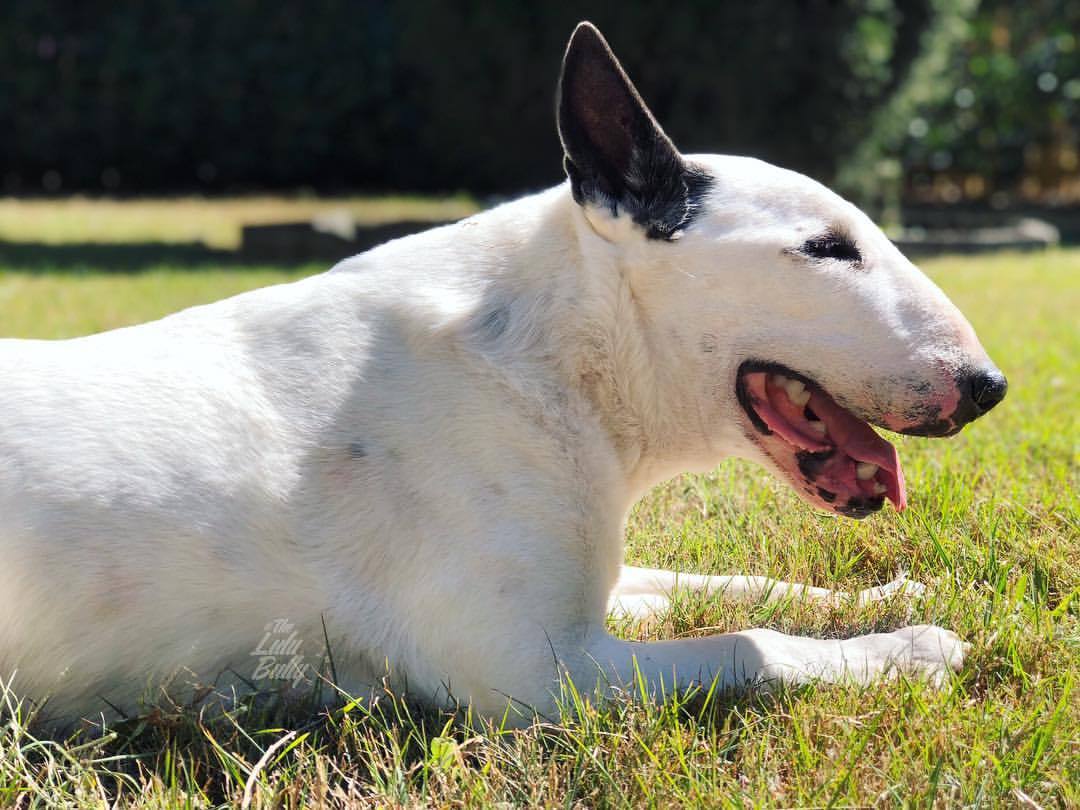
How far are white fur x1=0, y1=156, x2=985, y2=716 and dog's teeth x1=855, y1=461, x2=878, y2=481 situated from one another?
19cm

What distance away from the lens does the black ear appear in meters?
2.36

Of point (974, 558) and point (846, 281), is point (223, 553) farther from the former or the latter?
point (974, 558)

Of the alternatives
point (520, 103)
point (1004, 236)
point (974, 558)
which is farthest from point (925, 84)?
point (974, 558)

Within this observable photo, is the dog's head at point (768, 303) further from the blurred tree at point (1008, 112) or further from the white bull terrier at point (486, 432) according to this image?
→ the blurred tree at point (1008, 112)

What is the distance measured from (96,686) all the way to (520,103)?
943cm

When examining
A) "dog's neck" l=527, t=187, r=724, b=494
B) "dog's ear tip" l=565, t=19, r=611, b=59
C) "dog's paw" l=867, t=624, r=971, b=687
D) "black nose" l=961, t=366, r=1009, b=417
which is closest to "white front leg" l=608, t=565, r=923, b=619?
"dog's paw" l=867, t=624, r=971, b=687

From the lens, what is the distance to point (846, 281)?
93.9 inches

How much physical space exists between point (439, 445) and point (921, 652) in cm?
99

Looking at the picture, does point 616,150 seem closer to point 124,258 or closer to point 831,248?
point 831,248

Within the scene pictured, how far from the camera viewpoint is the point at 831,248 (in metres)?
2.41

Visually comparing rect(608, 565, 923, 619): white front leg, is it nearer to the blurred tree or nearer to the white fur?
the white fur

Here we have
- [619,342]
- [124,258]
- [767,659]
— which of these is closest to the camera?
[767,659]

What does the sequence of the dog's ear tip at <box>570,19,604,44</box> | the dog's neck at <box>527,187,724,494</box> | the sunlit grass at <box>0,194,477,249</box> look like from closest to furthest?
the dog's ear tip at <box>570,19,604,44</box> < the dog's neck at <box>527,187,724,494</box> < the sunlit grass at <box>0,194,477,249</box>

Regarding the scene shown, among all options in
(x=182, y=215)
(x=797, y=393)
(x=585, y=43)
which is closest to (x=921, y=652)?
(x=797, y=393)
